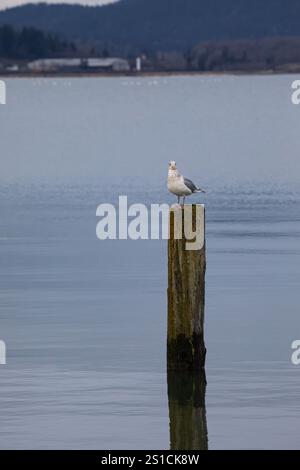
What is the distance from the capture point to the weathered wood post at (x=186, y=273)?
62.3 ft

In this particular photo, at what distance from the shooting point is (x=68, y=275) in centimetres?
2766

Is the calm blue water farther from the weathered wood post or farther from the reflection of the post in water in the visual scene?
the weathered wood post

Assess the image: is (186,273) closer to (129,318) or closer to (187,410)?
(187,410)

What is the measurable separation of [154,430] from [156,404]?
0.97 meters

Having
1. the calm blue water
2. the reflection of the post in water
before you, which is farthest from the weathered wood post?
the calm blue water

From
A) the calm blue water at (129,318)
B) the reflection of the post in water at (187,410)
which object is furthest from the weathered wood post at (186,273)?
the calm blue water at (129,318)

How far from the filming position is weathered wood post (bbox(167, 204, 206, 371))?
747 inches

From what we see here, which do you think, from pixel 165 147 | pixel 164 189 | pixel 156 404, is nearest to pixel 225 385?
pixel 156 404

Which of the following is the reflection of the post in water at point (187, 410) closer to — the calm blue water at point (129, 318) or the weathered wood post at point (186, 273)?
the calm blue water at point (129, 318)

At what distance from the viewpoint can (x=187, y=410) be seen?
19.3m

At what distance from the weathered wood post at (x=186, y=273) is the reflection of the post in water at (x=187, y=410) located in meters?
0.53

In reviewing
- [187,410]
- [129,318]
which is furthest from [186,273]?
[129,318]

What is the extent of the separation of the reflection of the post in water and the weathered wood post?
0.53 meters
